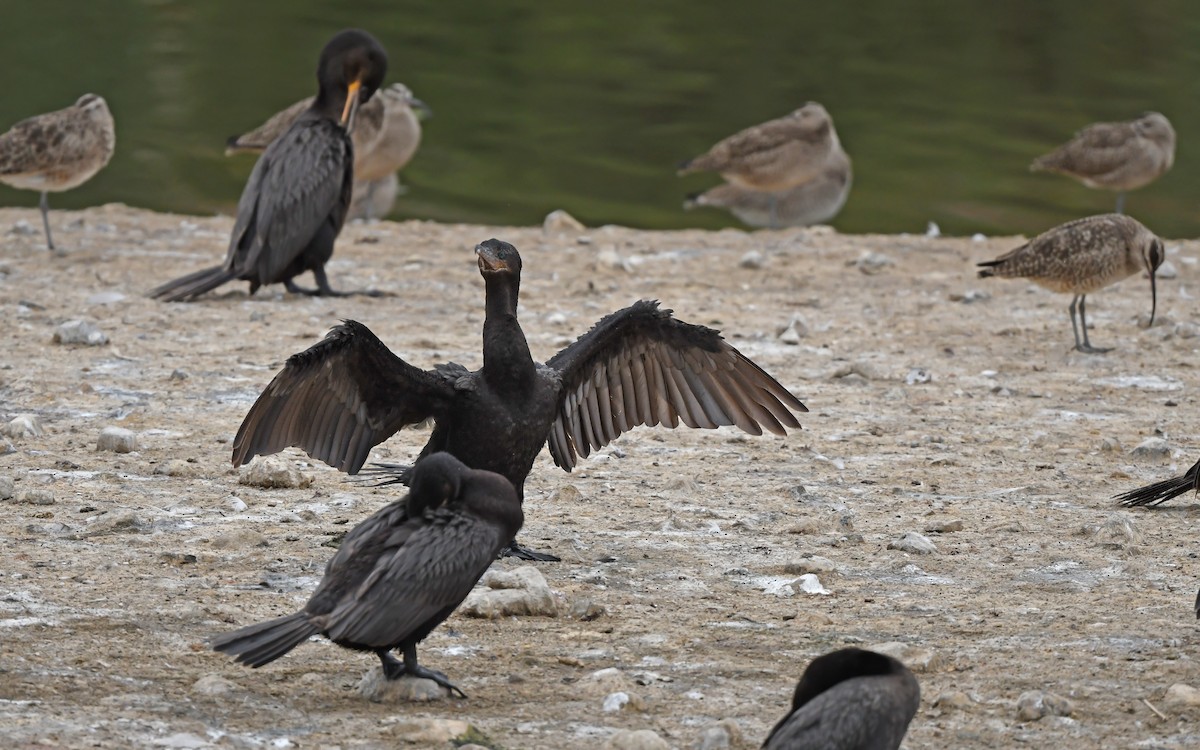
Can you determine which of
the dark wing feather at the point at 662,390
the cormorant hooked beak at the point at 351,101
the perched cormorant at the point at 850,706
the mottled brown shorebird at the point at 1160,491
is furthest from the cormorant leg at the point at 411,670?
the cormorant hooked beak at the point at 351,101

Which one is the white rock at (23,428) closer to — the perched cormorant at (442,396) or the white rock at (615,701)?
the perched cormorant at (442,396)

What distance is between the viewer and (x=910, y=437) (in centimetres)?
790

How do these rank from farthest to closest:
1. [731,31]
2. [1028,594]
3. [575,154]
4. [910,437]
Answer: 1. [731,31]
2. [575,154]
3. [910,437]
4. [1028,594]

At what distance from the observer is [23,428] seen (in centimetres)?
715

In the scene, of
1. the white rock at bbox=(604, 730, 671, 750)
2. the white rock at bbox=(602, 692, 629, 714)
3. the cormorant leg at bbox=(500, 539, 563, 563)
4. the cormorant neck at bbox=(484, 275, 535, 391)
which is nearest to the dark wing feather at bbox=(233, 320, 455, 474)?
the cormorant neck at bbox=(484, 275, 535, 391)

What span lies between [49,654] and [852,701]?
87.7 inches

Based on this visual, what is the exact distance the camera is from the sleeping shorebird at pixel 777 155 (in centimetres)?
1437

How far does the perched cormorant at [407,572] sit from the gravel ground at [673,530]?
0.19 metres

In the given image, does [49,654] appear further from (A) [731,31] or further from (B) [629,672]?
(A) [731,31]

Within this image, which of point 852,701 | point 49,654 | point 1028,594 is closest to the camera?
point 852,701

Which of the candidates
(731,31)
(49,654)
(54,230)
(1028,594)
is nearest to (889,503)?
(1028,594)

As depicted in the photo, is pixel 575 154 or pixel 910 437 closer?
pixel 910 437

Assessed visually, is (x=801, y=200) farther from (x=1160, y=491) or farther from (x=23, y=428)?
(x=23, y=428)

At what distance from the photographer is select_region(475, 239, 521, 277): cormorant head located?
20.0ft
